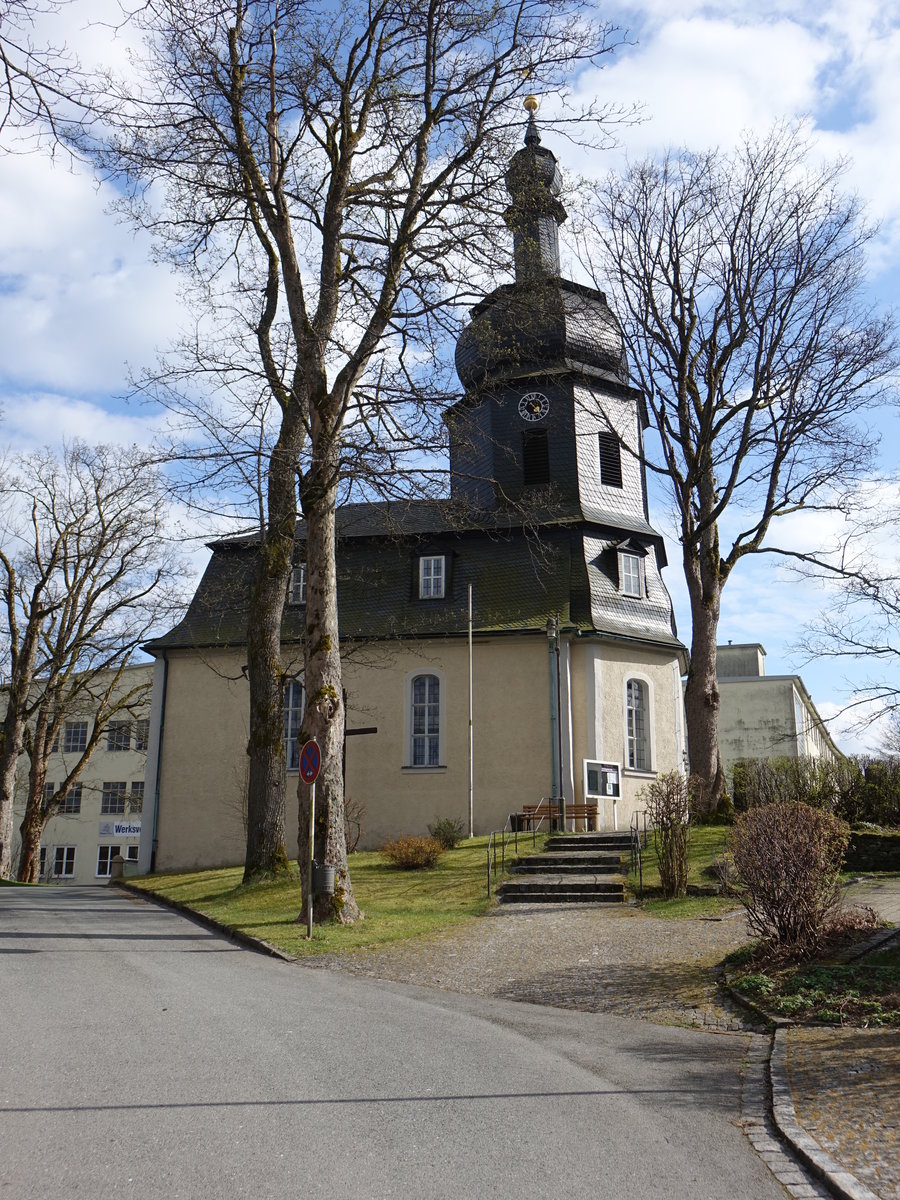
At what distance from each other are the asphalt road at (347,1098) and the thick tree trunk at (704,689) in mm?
13087

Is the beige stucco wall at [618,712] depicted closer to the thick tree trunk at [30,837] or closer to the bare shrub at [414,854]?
the bare shrub at [414,854]

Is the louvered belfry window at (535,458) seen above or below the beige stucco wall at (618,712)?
above

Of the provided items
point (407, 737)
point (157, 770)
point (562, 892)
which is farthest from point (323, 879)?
point (157, 770)

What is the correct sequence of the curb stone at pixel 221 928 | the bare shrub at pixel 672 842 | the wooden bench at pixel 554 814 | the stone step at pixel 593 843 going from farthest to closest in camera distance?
the wooden bench at pixel 554 814 < the stone step at pixel 593 843 < the bare shrub at pixel 672 842 < the curb stone at pixel 221 928

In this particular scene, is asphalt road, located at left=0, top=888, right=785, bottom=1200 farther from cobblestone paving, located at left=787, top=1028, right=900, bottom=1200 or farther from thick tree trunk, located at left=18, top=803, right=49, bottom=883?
thick tree trunk, located at left=18, top=803, right=49, bottom=883

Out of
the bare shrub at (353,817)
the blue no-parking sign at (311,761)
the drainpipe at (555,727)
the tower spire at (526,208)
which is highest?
the tower spire at (526,208)

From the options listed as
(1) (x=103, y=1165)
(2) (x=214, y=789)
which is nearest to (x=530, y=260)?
(1) (x=103, y=1165)

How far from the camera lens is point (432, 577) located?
26750mm

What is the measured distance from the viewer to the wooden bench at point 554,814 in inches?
886

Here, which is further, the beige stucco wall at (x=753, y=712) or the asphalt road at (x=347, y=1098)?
the beige stucco wall at (x=753, y=712)

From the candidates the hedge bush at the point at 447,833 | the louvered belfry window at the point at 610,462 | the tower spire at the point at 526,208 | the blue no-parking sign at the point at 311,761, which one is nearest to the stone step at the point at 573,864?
the hedge bush at the point at 447,833

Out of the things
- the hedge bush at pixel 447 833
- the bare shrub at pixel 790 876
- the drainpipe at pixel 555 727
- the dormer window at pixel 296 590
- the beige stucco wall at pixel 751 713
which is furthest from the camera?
the beige stucco wall at pixel 751 713

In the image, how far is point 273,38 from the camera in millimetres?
15945

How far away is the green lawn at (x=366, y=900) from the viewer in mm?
12547
